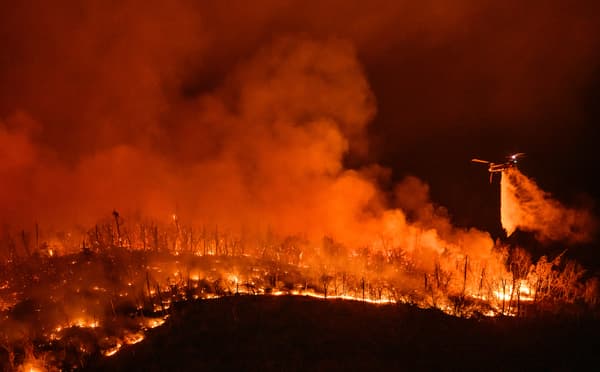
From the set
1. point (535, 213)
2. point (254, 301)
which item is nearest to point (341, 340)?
point (254, 301)

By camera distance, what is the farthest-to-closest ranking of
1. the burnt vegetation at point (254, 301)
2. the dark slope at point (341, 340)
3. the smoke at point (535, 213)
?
the smoke at point (535, 213) < the burnt vegetation at point (254, 301) < the dark slope at point (341, 340)

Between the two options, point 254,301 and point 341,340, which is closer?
point 341,340

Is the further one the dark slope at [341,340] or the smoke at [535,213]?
the smoke at [535,213]

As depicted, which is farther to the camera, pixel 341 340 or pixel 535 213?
pixel 535 213

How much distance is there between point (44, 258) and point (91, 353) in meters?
7.42

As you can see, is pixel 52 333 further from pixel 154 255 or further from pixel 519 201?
pixel 519 201

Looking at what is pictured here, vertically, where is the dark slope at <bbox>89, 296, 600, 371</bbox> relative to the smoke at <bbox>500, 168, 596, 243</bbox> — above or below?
below

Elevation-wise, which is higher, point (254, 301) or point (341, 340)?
point (254, 301)

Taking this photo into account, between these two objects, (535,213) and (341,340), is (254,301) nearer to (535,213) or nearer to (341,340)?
(341,340)

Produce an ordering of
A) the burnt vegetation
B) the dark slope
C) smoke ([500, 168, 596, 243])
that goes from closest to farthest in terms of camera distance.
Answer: the dark slope, the burnt vegetation, smoke ([500, 168, 596, 243])

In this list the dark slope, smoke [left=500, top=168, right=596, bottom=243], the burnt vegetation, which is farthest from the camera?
smoke [left=500, top=168, right=596, bottom=243]

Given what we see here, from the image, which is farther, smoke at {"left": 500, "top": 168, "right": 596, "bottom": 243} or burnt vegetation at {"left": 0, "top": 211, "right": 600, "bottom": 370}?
smoke at {"left": 500, "top": 168, "right": 596, "bottom": 243}

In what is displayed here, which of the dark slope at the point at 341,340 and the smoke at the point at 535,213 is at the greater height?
the smoke at the point at 535,213

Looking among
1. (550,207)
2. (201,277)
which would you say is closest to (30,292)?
(201,277)
